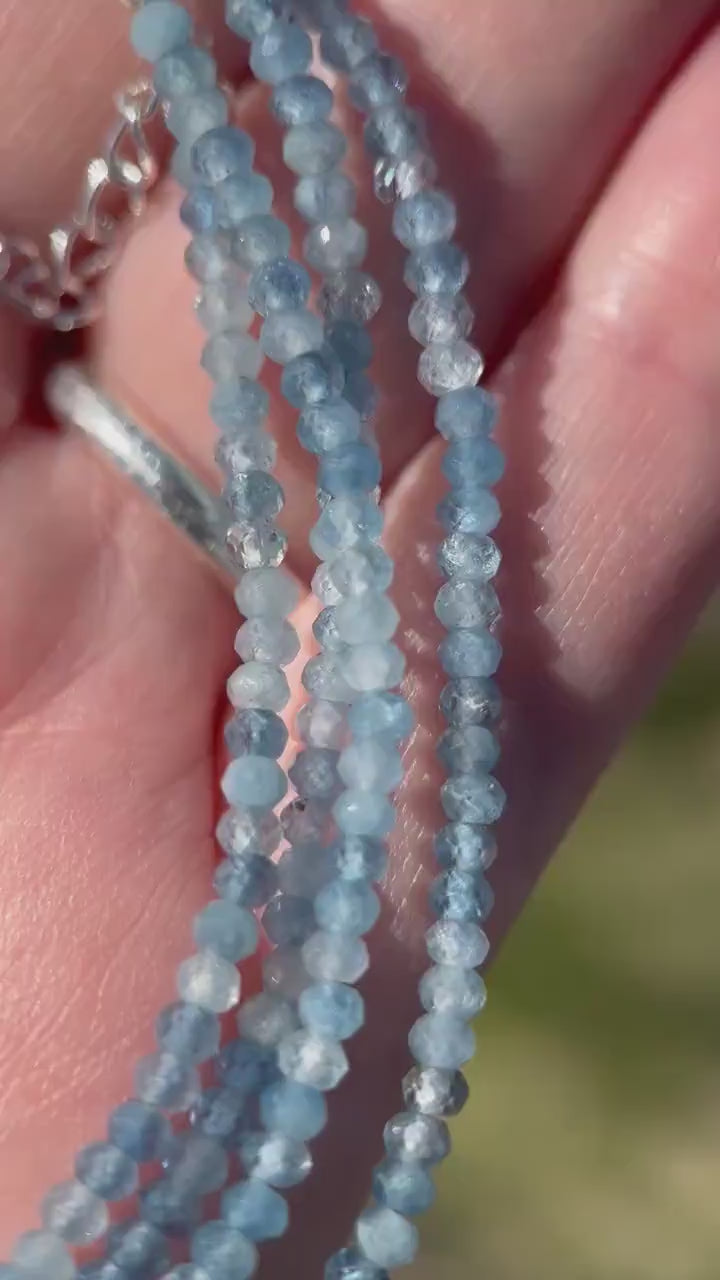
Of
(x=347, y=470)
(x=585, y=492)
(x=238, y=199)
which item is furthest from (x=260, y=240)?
(x=585, y=492)

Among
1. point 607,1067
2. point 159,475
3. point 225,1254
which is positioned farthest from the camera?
point 607,1067

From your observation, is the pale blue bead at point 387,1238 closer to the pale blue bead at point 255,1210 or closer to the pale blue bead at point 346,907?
the pale blue bead at point 255,1210

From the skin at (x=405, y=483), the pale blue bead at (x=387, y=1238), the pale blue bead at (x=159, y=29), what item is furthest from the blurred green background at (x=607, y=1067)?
the pale blue bead at (x=159, y=29)

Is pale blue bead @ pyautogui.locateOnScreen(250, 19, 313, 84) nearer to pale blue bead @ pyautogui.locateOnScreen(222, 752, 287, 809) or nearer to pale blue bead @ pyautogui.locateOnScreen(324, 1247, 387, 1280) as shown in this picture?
pale blue bead @ pyautogui.locateOnScreen(222, 752, 287, 809)

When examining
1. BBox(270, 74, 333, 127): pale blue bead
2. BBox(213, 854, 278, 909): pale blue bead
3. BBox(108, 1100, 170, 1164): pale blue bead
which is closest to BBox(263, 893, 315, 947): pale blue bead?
BBox(213, 854, 278, 909): pale blue bead

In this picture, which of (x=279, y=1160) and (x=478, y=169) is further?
(x=478, y=169)

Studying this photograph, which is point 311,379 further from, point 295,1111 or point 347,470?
point 295,1111

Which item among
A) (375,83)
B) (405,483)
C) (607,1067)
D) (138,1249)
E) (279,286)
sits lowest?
(607,1067)
